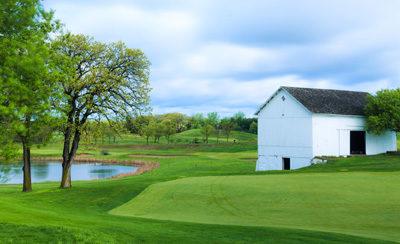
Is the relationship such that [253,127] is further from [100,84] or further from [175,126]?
[100,84]

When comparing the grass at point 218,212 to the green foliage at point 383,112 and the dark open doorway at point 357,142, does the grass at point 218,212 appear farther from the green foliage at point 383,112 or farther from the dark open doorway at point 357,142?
the dark open doorway at point 357,142

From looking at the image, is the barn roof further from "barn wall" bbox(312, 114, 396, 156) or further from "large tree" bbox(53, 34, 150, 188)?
"large tree" bbox(53, 34, 150, 188)

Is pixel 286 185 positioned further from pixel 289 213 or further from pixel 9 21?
pixel 9 21

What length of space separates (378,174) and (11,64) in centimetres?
2276

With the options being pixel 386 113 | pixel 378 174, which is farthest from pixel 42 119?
pixel 386 113

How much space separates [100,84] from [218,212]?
45.8ft

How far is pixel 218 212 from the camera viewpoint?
1622cm

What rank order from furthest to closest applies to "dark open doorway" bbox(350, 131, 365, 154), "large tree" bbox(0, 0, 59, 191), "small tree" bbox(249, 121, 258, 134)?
"small tree" bbox(249, 121, 258, 134) < "dark open doorway" bbox(350, 131, 365, 154) < "large tree" bbox(0, 0, 59, 191)

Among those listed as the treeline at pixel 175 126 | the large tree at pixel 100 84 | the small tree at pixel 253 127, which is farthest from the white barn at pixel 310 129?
the small tree at pixel 253 127

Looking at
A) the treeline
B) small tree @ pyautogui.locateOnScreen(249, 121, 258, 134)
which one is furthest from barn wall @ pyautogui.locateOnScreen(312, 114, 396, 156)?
small tree @ pyautogui.locateOnScreen(249, 121, 258, 134)

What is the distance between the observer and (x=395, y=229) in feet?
39.1

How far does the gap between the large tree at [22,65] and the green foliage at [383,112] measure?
123 ft

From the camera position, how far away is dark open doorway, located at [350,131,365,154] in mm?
41688

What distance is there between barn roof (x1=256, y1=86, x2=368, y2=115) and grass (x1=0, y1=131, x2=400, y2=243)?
1273cm
